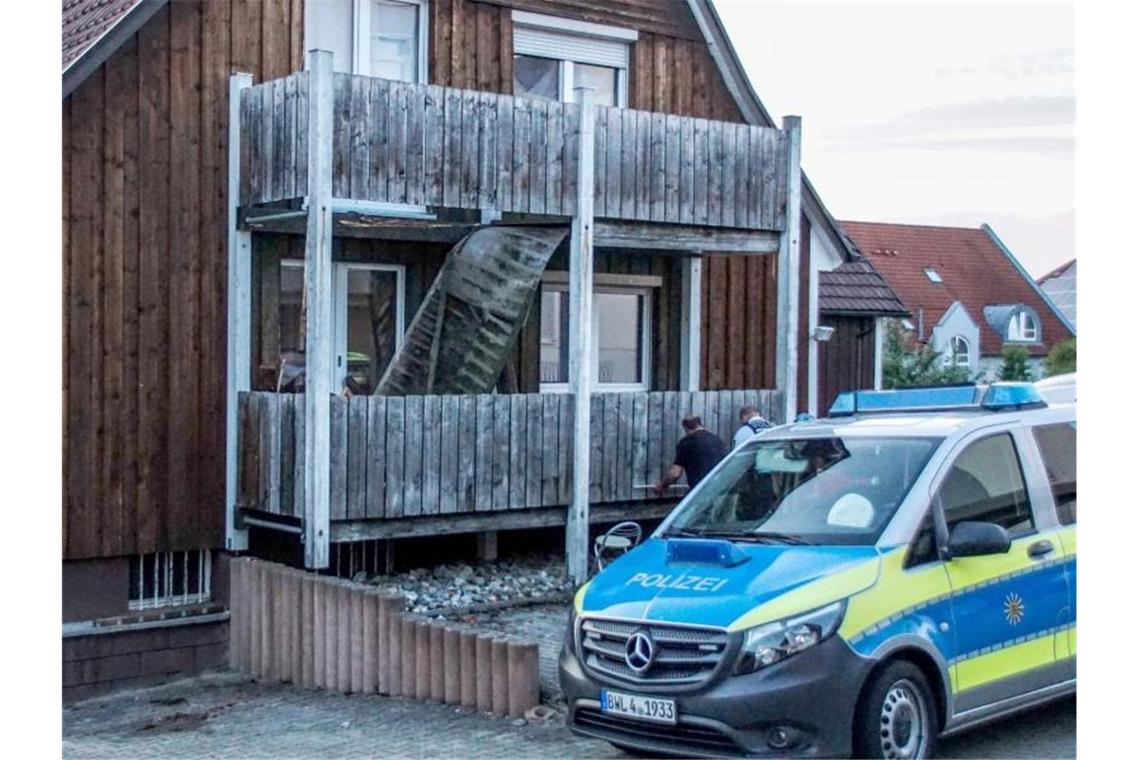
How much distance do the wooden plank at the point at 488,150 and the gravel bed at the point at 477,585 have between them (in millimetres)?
3576

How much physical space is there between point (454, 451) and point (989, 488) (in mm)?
6342

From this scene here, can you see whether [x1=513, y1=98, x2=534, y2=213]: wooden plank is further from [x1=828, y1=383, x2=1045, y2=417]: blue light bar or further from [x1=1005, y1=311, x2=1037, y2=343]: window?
[x1=1005, y1=311, x2=1037, y2=343]: window

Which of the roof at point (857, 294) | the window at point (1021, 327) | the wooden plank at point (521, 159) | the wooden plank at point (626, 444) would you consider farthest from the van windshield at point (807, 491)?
the window at point (1021, 327)

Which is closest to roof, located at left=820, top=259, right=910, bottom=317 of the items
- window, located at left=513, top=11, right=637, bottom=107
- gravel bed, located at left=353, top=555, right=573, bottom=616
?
window, located at left=513, top=11, right=637, bottom=107

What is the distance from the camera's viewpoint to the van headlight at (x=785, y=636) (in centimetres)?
798

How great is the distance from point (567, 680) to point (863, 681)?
1795 mm

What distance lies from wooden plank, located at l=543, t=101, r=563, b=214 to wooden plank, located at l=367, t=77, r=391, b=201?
1.81 metres

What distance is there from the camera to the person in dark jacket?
607 inches

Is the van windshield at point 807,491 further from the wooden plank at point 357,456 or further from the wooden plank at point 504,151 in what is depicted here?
the wooden plank at point 504,151

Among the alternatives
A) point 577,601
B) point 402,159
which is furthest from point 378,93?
point 577,601

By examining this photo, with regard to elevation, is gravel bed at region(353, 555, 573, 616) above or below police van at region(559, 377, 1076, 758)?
below

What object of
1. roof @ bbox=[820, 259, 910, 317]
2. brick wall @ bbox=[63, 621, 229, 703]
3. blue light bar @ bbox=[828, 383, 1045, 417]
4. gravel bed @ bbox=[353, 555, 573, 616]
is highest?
roof @ bbox=[820, 259, 910, 317]

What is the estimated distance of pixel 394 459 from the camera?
13992 millimetres

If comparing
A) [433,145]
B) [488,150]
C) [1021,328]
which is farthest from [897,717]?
[1021,328]
